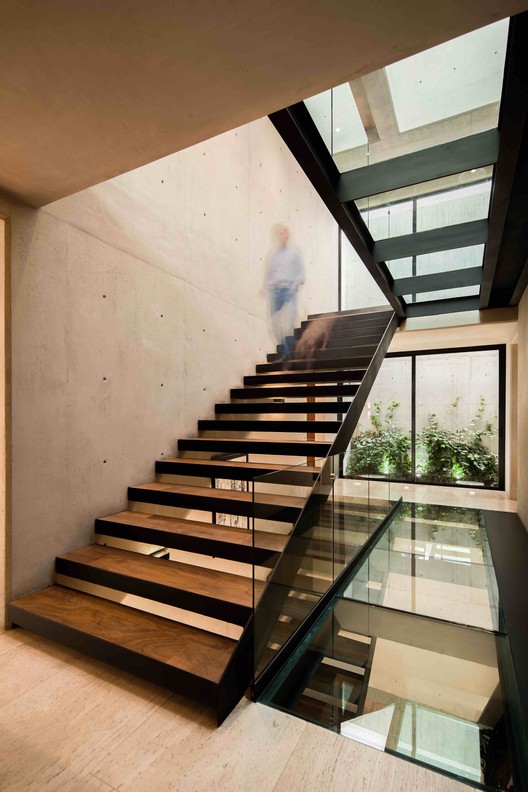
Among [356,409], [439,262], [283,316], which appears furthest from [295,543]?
[283,316]

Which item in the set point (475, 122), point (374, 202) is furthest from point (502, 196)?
point (374, 202)

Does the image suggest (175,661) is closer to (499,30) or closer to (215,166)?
(499,30)

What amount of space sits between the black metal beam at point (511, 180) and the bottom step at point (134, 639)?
2.66m

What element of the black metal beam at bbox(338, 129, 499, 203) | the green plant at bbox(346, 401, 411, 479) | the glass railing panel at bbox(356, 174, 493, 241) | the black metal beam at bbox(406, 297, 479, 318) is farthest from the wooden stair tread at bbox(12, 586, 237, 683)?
the green plant at bbox(346, 401, 411, 479)

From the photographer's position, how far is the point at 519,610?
2.83m

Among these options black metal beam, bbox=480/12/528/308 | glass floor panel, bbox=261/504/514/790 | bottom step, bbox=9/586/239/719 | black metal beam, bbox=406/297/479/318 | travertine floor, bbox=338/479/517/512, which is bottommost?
travertine floor, bbox=338/479/517/512

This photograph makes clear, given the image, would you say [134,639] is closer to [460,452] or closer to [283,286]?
[283,286]

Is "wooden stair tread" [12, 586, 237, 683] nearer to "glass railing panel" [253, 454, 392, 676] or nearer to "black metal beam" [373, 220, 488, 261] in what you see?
"glass railing panel" [253, 454, 392, 676]

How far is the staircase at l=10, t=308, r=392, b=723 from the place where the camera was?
1.78 m

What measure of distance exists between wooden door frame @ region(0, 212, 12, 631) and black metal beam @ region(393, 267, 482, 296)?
3.78 m

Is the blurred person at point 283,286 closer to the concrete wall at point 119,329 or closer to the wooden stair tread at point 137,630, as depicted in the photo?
the concrete wall at point 119,329

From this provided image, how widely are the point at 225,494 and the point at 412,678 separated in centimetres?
147

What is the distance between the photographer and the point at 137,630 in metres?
1.99

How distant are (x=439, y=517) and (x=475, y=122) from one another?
4643 millimetres
